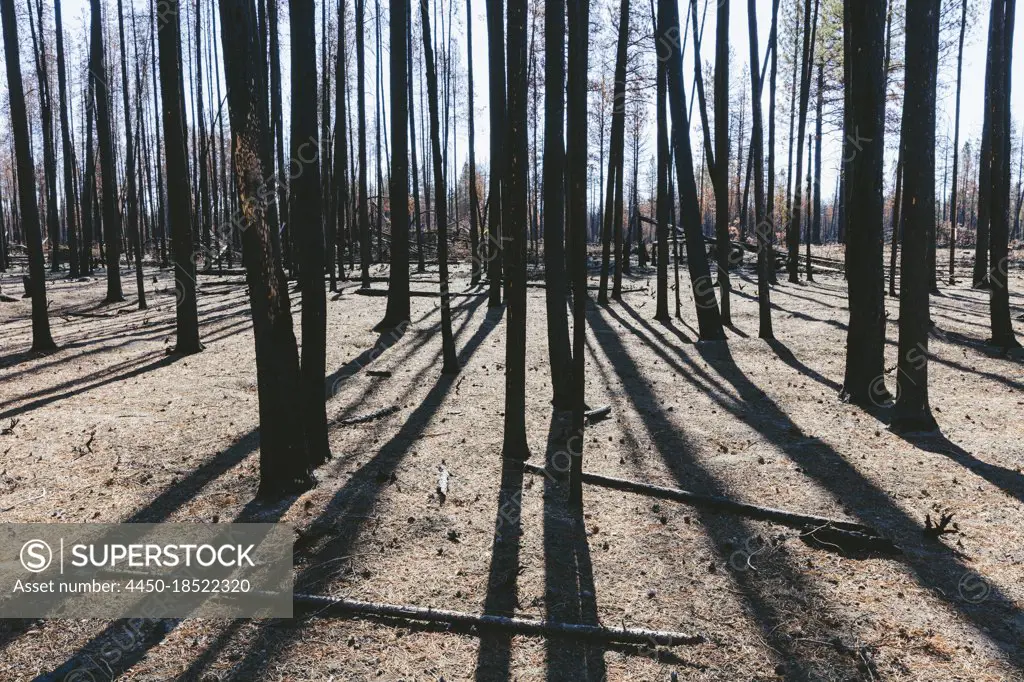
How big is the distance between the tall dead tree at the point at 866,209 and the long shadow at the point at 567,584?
12.8 ft

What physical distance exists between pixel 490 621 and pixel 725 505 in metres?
2.06

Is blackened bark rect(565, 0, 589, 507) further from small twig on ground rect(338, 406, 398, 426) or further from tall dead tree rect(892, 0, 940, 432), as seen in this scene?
tall dead tree rect(892, 0, 940, 432)

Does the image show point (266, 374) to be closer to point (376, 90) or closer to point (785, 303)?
point (785, 303)

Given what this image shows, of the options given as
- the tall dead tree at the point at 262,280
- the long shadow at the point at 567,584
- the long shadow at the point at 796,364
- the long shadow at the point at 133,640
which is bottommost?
the long shadow at the point at 567,584

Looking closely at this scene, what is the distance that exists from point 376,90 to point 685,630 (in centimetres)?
2295

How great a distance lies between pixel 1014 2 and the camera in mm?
9586

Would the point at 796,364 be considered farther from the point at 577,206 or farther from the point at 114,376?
the point at 114,376

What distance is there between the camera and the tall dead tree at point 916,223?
5707mm

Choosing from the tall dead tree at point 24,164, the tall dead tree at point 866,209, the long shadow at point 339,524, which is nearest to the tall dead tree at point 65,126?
the tall dead tree at point 24,164

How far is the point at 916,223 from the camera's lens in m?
5.85

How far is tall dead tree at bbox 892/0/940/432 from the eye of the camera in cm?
571

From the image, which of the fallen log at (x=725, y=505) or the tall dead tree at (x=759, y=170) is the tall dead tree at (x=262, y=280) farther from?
the tall dead tree at (x=759, y=170)

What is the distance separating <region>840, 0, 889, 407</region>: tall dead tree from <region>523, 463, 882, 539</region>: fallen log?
10.9ft

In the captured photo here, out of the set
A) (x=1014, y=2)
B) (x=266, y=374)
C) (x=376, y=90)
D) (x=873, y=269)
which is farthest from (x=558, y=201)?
(x=376, y=90)
